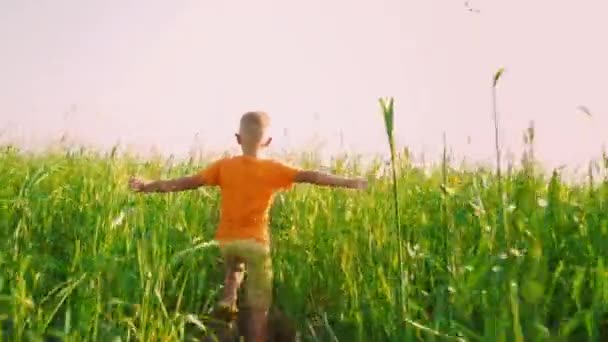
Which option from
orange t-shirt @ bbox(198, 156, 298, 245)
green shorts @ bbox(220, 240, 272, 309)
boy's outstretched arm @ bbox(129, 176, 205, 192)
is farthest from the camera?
boy's outstretched arm @ bbox(129, 176, 205, 192)

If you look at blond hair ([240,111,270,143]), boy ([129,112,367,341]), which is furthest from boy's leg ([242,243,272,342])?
blond hair ([240,111,270,143])

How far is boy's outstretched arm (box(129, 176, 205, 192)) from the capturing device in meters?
3.88

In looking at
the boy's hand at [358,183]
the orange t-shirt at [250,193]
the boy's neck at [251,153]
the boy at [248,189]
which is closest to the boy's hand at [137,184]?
the boy at [248,189]

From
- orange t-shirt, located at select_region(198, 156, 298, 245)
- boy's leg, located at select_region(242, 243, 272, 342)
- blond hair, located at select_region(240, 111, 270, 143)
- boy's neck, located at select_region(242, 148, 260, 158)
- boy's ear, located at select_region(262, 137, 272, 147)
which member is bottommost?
boy's leg, located at select_region(242, 243, 272, 342)

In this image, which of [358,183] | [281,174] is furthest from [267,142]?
[358,183]

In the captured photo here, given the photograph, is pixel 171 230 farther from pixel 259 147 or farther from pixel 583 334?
pixel 583 334

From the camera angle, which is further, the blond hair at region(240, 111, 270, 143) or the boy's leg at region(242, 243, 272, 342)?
the blond hair at region(240, 111, 270, 143)

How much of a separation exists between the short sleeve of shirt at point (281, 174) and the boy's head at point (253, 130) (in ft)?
0.49

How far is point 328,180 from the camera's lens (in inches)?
143

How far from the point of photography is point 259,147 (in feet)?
12.7

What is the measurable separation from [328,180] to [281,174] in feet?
0.88

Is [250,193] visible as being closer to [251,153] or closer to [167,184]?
[251,153]

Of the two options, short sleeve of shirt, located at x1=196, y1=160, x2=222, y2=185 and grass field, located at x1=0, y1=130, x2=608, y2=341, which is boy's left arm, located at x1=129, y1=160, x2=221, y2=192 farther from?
grass field, located at x1=0, y1=130, x2=608, y2=341

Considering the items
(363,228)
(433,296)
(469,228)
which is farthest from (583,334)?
(363,228)
